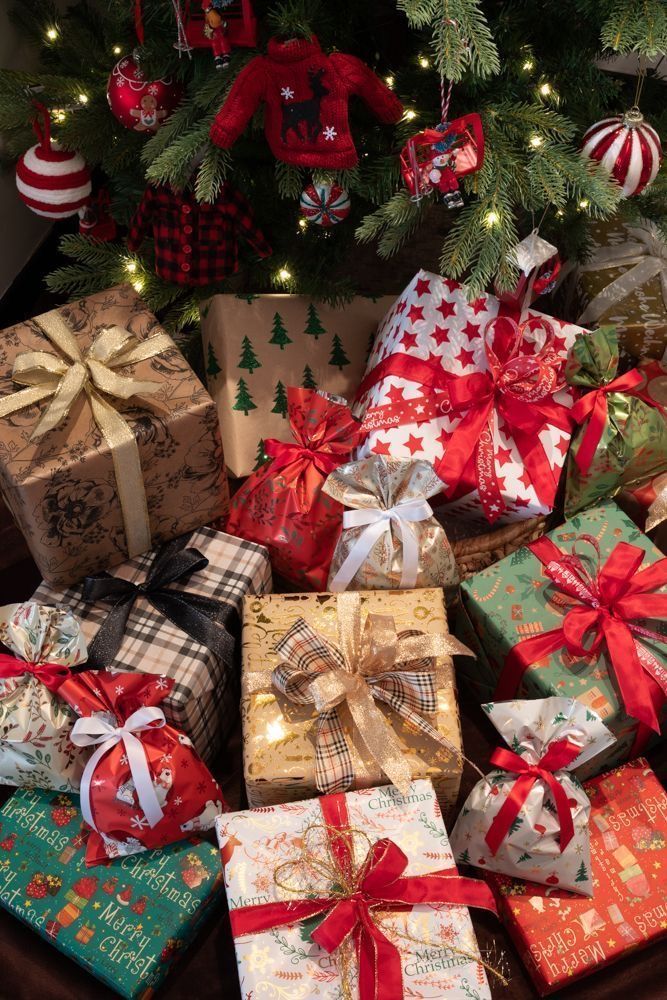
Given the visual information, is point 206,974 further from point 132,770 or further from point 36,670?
point 36,670

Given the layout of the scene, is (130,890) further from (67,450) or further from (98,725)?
(67,450)

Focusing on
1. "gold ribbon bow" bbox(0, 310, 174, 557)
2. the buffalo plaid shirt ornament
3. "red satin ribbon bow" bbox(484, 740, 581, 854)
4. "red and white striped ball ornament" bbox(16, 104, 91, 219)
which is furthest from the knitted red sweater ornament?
"red satin ribbon bow" bbox(484, 740, 581, 854)

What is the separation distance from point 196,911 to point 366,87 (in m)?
1.46

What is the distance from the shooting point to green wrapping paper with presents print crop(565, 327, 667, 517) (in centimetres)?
178

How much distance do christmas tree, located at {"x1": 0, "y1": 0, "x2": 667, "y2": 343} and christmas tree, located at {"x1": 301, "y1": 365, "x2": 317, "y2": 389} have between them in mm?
177

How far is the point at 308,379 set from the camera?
80.6 inches

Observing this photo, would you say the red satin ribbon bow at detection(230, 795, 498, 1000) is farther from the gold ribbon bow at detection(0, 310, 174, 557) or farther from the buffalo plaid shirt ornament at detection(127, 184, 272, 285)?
the buffalo plaid shirt ornament at detection(127, 184, 272, 285)

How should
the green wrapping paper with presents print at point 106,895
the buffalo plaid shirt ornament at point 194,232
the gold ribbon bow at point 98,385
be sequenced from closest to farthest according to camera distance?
the green wrapping paper with presents print at point 106,895 < the gold ribbon bow at point 98,385 < the buffalo plaid shirt ornament at point 194,232

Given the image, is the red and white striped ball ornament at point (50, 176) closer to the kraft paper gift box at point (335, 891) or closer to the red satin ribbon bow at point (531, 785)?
the kraft paper gift box at point (335, 891)

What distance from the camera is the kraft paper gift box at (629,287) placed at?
1.92m

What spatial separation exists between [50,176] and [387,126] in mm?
736

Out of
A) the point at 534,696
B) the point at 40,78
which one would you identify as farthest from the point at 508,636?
the point at 40,78

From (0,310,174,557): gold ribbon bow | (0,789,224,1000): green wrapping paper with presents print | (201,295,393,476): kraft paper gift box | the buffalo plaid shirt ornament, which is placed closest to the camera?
(0,789,224,1000): green wrapping paper with presents print

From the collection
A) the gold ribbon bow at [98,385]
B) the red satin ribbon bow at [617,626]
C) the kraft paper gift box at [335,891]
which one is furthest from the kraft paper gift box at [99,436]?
the red satin ribbon bow at [617,626]
